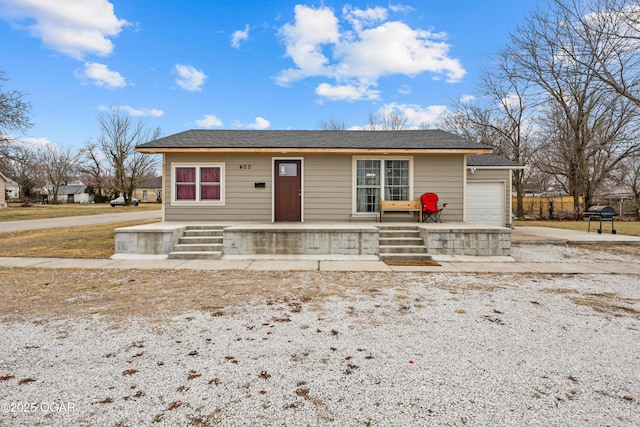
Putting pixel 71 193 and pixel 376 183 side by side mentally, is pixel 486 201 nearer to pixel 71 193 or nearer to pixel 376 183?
pixel 376 183

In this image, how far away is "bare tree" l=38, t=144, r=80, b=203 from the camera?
4650 centimetres

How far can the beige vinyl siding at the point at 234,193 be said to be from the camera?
9398 millimetres

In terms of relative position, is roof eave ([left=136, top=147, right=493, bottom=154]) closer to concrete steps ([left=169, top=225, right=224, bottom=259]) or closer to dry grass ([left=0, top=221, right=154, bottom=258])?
concrete steps ([left=169, top=225, right=224, bottom=259])

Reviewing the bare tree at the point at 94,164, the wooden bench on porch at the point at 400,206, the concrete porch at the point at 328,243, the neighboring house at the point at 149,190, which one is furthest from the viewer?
the neighboring house at the point at 149,190

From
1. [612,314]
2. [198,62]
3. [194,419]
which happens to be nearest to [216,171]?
[194,419]

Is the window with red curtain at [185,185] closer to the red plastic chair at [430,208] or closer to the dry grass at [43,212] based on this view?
the red plastic chair at [430,208]

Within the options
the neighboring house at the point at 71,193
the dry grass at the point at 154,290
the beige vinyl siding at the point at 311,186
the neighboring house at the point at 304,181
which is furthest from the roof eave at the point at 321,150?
the neighboring house at the point at 71,193

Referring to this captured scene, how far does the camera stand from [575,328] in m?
3.27

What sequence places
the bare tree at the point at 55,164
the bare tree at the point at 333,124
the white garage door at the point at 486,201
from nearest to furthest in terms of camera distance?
the white garage door at the point at 486,201
the bare tree at the point at 333,124
the bare tree at the point at 55,164

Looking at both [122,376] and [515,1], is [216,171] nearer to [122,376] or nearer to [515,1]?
Answer: [122,376]

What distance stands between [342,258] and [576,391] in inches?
206

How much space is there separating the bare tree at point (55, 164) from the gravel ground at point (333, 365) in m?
55.8

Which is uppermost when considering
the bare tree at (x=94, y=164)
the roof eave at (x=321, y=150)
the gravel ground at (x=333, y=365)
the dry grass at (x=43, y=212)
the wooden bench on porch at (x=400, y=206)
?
the bare tree at (x=94, y=164)

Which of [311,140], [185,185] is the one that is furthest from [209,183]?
[311,140]
